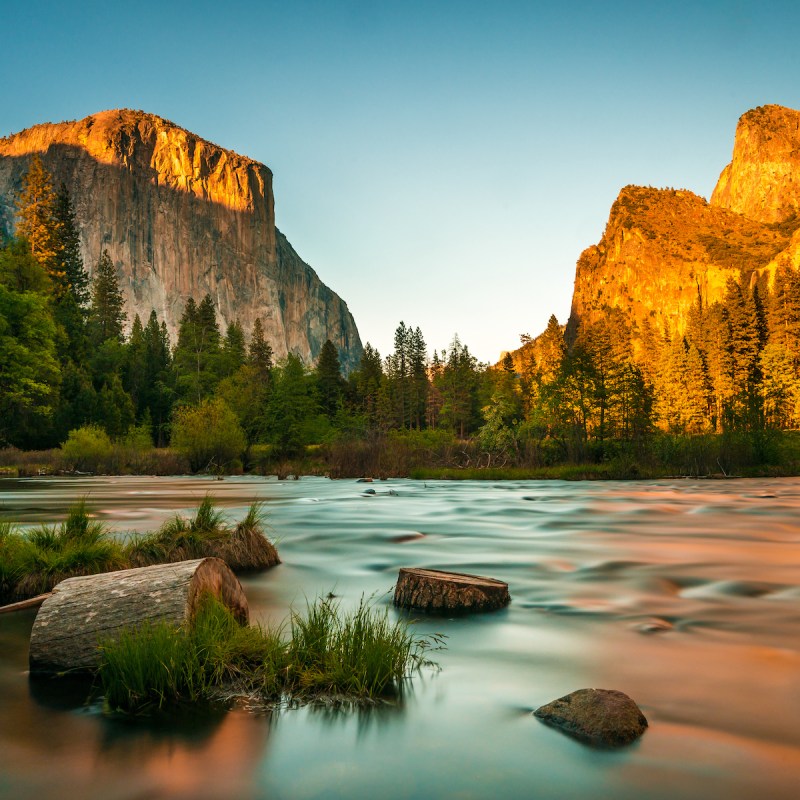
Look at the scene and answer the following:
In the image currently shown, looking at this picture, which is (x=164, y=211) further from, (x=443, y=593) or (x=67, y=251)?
(x=443, y=593)

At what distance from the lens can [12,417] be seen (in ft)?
151

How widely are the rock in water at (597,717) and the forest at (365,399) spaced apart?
28442 millimetres

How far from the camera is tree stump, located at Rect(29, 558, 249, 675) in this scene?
4.82 metres

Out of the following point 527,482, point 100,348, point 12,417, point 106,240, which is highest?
point 106,240

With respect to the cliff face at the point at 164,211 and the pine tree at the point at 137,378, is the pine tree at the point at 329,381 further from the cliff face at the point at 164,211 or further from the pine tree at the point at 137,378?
the cliff face at the point at 164,211

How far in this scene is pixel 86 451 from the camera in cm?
4116

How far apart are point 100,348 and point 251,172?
448ft

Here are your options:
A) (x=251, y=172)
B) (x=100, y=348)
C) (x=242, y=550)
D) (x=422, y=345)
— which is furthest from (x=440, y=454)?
(x=251, y=172)

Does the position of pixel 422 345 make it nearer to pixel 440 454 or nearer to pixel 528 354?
pixel 528 354

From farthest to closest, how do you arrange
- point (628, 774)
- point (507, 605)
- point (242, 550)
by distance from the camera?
1. point (242, 550)
2. point (507, 605)
3. point (628, 774)

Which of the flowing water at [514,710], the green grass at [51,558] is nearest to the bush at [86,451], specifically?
the flowing water at [514,710]

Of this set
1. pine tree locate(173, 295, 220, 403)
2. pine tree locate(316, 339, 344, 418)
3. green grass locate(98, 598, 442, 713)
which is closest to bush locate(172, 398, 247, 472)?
pine tree locate(173, 295, 220, 403)

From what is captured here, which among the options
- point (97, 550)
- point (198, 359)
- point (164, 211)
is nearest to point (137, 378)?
point (198, 359)

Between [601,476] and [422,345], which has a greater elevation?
[422,345]
